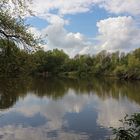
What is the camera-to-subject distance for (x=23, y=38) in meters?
11.4

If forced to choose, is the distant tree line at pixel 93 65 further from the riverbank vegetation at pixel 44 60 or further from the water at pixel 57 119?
the water at pixel 57 119

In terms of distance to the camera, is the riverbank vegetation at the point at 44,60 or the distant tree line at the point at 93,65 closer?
the riverbank vegetation at the point at 44,60

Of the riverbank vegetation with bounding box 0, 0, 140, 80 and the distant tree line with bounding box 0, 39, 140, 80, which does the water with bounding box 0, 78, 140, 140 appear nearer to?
the riverbank vegetation with bounding box 0, 0, 140, 80

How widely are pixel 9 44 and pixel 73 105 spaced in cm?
2594

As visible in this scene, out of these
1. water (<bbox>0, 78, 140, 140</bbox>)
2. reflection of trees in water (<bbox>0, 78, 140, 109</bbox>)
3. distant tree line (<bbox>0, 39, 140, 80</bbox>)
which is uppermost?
distant tree line (<bbox>0, 39, 140, 80</bbox>)

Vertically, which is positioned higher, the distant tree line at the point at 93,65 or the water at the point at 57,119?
the distant tree line at the point at 93,65

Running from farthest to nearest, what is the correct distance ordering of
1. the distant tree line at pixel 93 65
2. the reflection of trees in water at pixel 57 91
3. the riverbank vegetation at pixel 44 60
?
the distant tree line at pixel 93 65
the reflection of trees in water at pixel 57 91
the riverbank vegetation at pixel 44 60

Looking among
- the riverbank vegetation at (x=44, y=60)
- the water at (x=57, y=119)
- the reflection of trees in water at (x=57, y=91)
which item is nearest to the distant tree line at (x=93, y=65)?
the riverbank vegetation at (x=44, y=60)

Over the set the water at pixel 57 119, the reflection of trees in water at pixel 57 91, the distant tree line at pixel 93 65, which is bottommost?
the water at pixel 57 119

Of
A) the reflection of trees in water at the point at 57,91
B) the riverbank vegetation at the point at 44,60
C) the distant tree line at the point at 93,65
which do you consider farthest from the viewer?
the distant tree line at the point at 93,65

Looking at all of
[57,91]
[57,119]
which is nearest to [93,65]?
[57,91]

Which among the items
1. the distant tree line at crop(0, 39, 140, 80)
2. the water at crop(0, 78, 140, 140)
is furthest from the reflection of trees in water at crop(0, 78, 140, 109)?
the distant tree line at crop(0, 39, 140, 80)

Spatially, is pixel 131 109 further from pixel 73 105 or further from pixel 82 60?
pixel 82 60

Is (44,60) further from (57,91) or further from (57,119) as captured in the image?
(57,91)
